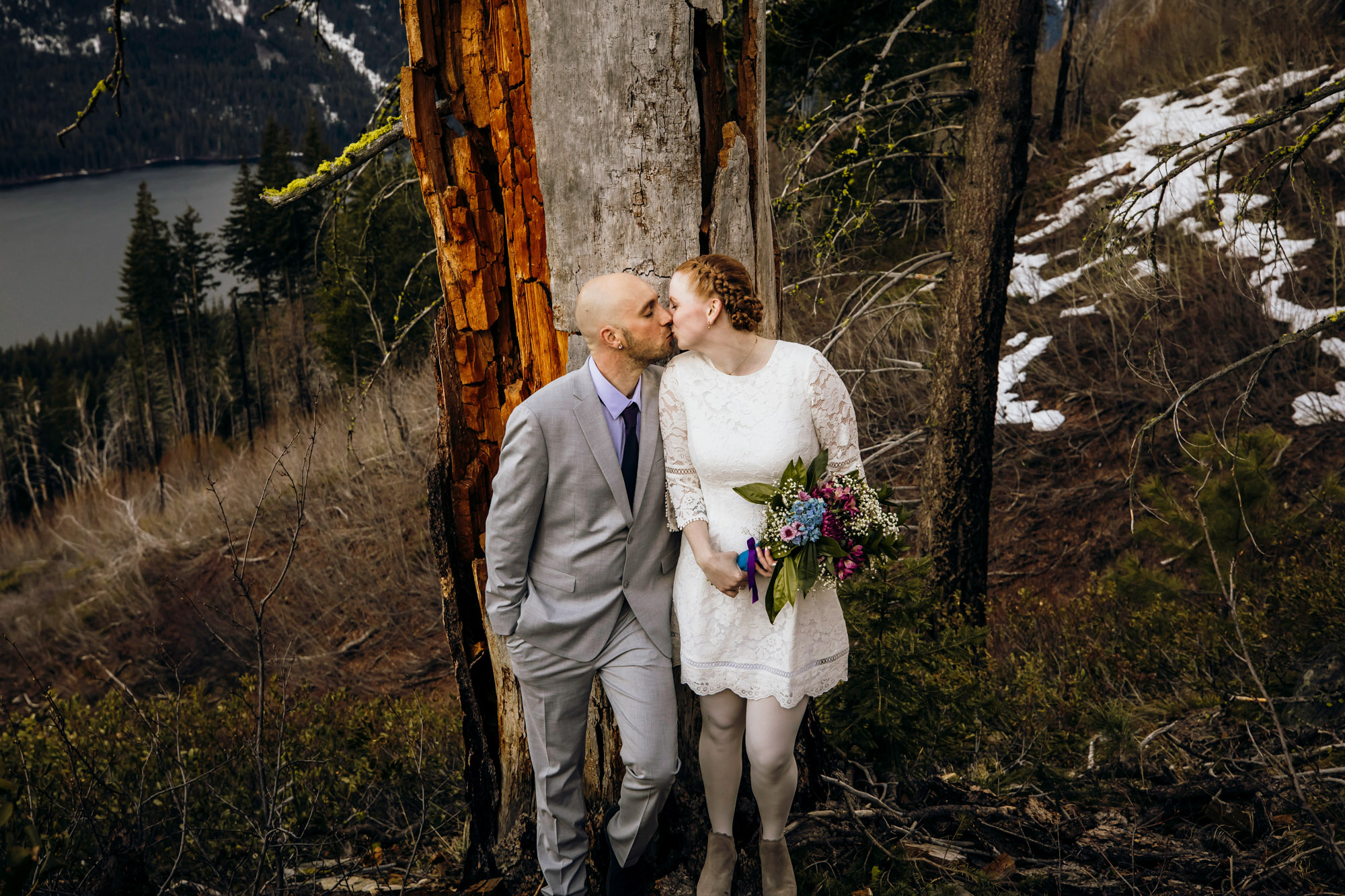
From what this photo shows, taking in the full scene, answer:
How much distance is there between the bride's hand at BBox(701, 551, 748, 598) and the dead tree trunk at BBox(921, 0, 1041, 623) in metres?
3.66

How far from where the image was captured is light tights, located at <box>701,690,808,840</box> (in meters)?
2.54

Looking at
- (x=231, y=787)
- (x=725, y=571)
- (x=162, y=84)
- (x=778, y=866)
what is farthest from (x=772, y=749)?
(x=162, y=84)

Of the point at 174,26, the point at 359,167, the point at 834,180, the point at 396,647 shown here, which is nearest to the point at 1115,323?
the point at 834,180

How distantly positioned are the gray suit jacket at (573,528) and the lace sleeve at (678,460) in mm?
55

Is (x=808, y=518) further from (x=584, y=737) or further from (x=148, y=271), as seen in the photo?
(x=148, y=271)

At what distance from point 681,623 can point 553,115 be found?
1674mm

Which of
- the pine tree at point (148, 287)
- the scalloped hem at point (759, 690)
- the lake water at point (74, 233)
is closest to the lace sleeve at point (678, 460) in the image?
the scalloped hem at point (759, 690)

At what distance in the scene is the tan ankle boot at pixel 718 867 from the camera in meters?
2.71

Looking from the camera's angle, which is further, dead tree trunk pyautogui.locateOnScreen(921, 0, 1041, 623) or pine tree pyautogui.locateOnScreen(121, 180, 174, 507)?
pine tree pyautogui.locateOnScreen(121, 180, 174, 507)

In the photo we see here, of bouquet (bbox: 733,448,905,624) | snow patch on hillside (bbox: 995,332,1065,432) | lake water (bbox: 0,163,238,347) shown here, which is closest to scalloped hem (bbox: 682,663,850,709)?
bouquet (bbox: 733,448,905,624)

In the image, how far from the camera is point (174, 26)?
1423 inches

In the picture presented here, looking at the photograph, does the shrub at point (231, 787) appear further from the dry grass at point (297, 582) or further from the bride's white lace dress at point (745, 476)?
the dry grass at point (297, 582)

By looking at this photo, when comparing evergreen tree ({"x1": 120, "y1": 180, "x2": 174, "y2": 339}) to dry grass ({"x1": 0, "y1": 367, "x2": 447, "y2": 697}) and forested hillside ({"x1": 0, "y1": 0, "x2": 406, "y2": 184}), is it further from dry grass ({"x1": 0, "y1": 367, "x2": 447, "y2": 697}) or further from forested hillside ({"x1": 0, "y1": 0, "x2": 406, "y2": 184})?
dry grass ({"x1": 0, "y1": 367, "x2": 447, "y2": 697})

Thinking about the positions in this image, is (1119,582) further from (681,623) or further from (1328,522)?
(681,623)
